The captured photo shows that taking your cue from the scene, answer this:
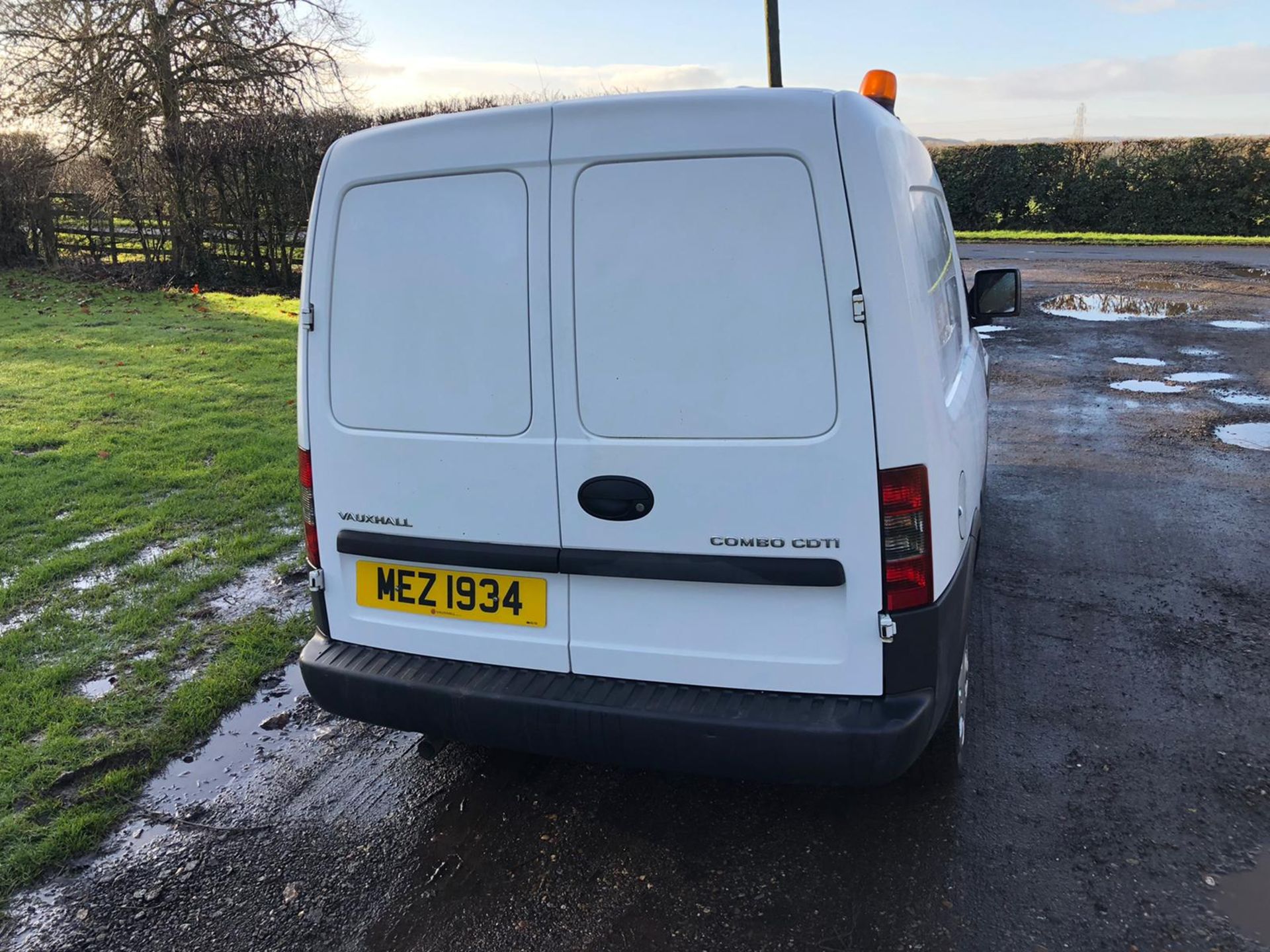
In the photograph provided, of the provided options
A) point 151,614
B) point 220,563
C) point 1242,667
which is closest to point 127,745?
point 151,614

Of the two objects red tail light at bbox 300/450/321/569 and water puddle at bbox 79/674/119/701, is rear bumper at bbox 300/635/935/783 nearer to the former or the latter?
red tail light at bbox 300/450/321/569

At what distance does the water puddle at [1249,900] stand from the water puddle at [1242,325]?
11.0 metres

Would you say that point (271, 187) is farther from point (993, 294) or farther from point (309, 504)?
point (309, 504)

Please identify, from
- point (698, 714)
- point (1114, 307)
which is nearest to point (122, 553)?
point (698, 714)

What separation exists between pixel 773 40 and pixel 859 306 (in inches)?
505

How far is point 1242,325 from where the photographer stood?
475 inches

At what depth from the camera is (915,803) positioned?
124 inches

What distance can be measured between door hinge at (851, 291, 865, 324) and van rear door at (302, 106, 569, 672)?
0.85 metres

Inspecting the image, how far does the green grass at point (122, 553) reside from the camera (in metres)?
3.53

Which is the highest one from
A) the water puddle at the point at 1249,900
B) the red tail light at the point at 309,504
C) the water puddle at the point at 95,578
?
the red tail light at the point at 309,504

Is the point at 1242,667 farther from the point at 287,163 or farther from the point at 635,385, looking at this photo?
the point at 287,163

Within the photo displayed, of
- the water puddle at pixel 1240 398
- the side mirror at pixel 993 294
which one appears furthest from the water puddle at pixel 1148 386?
the side mirror at pixel 993 294

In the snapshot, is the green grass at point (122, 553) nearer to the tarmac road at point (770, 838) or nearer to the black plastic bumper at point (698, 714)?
the tarmac road at point (770, 838)

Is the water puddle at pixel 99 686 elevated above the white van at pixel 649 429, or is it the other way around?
the white van at pixel 649 429
